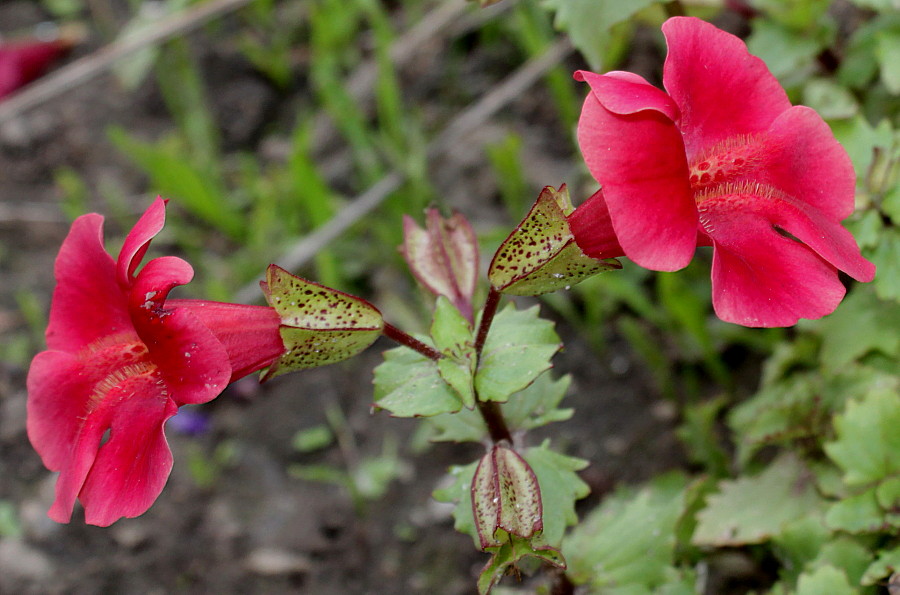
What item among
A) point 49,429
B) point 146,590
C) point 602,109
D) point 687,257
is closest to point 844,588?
point 687,257

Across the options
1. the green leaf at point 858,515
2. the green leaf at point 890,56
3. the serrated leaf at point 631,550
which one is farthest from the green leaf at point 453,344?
the green leaf at point 890,56

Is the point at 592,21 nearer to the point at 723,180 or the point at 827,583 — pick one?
the point at 723,180

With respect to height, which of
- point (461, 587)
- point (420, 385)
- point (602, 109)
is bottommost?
point (461, 587)

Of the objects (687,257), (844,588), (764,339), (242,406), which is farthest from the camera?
(242,406)

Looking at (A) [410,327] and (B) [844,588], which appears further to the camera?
(A) [410,327]

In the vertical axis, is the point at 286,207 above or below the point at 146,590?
above

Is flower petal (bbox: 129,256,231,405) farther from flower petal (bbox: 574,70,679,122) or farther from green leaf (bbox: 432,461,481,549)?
flower petal (bbox: 574,70,679,122)

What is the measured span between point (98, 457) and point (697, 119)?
0.90 meters

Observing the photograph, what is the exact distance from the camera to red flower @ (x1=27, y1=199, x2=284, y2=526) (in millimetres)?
1006

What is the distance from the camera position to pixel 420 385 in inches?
44.3

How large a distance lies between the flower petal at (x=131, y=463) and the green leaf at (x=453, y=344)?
36 centimetres

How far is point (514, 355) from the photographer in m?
1.13

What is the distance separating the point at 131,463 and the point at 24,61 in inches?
108

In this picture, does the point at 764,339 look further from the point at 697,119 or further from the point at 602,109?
the point at 602,109
